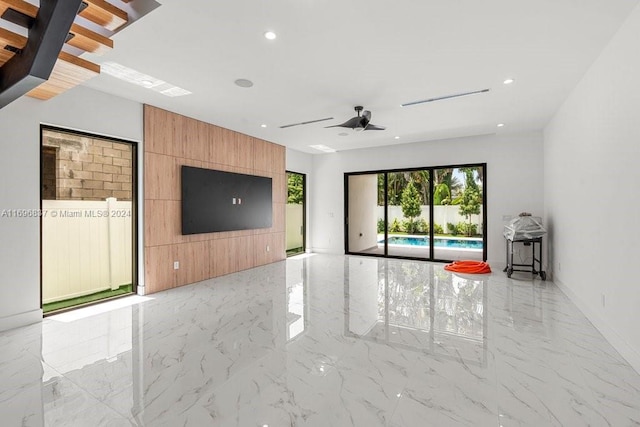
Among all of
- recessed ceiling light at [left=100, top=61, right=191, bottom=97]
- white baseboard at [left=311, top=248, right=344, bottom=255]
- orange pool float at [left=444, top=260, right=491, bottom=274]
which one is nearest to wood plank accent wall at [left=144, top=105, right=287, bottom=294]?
recessed ceiling light at [left=100, top=61, right=191, bottom=97]

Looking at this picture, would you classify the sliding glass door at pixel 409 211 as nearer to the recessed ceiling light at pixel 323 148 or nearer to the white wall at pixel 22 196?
the recessed ceiling light at pixel 323 148

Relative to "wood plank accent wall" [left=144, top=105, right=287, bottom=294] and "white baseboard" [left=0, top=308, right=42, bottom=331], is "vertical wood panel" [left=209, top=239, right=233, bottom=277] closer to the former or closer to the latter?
"wood plank accent wall" [left=144, top=105, right=287, bottom=294]

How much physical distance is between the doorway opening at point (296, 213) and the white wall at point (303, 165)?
103 millimetres

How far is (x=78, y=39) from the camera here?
2.67 m

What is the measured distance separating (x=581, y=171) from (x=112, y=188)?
650 cm

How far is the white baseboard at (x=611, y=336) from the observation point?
2.59 m

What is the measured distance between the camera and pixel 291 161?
8.52 metres

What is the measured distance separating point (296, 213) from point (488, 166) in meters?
4.97

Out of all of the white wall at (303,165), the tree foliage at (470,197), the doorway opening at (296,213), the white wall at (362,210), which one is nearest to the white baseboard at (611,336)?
the tree foliage at (470,197)

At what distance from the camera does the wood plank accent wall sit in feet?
16.5

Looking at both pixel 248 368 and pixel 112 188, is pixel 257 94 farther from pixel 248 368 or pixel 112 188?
pixel 248 368

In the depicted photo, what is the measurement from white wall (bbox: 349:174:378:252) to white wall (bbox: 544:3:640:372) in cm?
489

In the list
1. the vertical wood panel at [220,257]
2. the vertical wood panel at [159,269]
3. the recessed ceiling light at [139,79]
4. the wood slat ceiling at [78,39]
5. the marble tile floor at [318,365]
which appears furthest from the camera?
the vertical wood panel at [220,257]

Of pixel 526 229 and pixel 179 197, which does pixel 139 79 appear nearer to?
pixel 179 197
